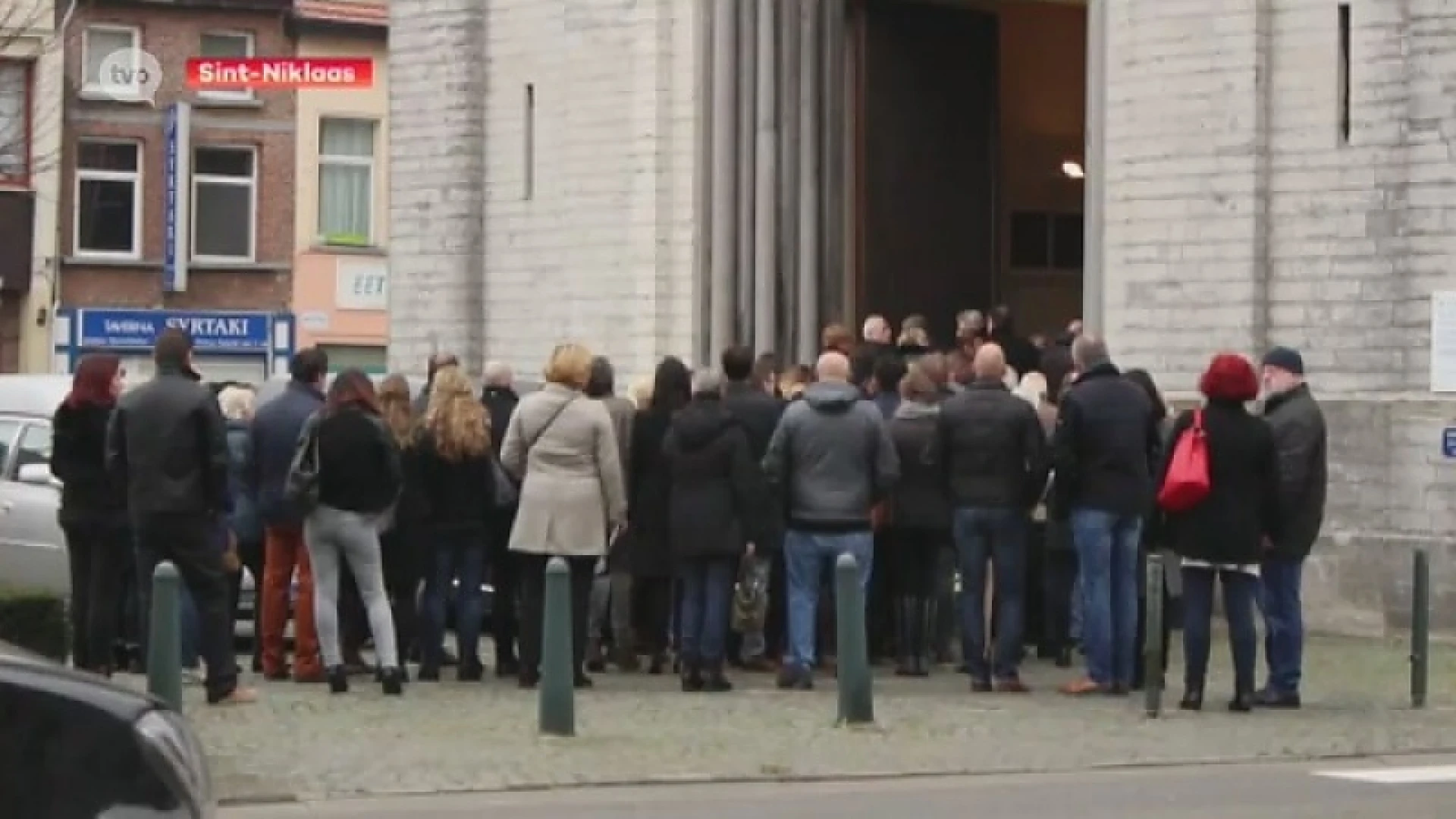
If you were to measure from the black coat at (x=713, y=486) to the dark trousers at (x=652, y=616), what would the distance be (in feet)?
4.64

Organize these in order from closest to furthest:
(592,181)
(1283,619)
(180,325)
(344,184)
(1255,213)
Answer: (1283,619) < (1255,213) < (592,181) < (180,325) < (344,184)

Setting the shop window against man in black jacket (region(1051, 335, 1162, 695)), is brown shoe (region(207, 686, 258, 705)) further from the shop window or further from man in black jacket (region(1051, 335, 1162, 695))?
the shop window

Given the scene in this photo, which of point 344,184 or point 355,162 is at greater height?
point 355,162

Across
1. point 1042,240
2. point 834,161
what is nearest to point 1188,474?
point 834,161

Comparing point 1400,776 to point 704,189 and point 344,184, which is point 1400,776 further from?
point 344,184

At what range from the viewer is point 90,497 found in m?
17.8

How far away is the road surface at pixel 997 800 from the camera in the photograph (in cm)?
1282

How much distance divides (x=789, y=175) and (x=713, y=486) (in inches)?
380

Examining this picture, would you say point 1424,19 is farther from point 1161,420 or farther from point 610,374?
point 610,374

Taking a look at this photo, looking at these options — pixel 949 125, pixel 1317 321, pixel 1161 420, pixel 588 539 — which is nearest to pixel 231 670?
pixel 588 539

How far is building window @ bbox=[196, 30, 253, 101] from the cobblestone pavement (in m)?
34.3

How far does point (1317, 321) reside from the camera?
75.5 feet

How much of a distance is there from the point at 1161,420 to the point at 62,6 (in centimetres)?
3295

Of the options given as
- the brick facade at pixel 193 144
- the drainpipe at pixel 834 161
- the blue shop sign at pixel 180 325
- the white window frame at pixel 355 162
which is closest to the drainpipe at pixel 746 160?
the drainpipe at pixel 834 161
